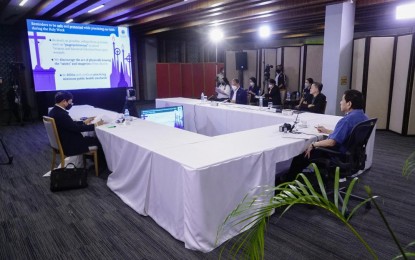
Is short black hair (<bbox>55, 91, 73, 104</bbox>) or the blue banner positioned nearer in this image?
short black hair (<bbox>55, 91, 73, 104</bbox>)

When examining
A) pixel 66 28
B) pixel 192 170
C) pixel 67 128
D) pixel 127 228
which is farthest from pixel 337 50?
pixel 66 28

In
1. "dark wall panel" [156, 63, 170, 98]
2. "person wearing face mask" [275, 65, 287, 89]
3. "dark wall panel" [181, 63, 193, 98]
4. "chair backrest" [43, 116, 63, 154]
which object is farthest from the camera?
"dark wall panel" [181, 63, 193, 98]

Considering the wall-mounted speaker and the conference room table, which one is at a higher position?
the wall-mounted speaker

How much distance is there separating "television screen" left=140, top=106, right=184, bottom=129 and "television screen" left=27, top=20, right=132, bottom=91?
4.11m

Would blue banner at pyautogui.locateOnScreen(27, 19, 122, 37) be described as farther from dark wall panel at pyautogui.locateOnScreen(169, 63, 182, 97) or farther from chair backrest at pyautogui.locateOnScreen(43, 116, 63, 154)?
chair backrest at pyautogui.locateOnScreen(43, 116, 63, 154)

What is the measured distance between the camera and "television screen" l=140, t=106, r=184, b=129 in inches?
170

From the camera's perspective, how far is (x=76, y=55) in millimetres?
7516

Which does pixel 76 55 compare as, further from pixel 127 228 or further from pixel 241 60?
pixel 127 228

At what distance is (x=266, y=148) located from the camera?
2.64 m

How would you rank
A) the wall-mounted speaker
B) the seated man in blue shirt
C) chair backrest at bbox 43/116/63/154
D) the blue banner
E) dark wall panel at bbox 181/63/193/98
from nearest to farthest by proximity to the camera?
1. the seated man in blue shirt
2. chair backrest at bbox 43/116/63/154
3. the blue banner
4. the wall-mounted speaker
5. dark wall panel at bbox 181/63/193/98

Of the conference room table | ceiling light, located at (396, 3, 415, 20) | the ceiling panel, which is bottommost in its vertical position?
the conference room table

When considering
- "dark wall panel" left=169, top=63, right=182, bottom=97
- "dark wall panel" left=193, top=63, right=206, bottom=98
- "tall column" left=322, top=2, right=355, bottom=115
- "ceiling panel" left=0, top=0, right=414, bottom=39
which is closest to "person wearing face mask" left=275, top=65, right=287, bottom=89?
"ceiling panel" left=0, top=0, right=414, bottom=39

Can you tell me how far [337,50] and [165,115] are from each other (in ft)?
11.7

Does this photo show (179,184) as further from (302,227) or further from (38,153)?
(38,153)
